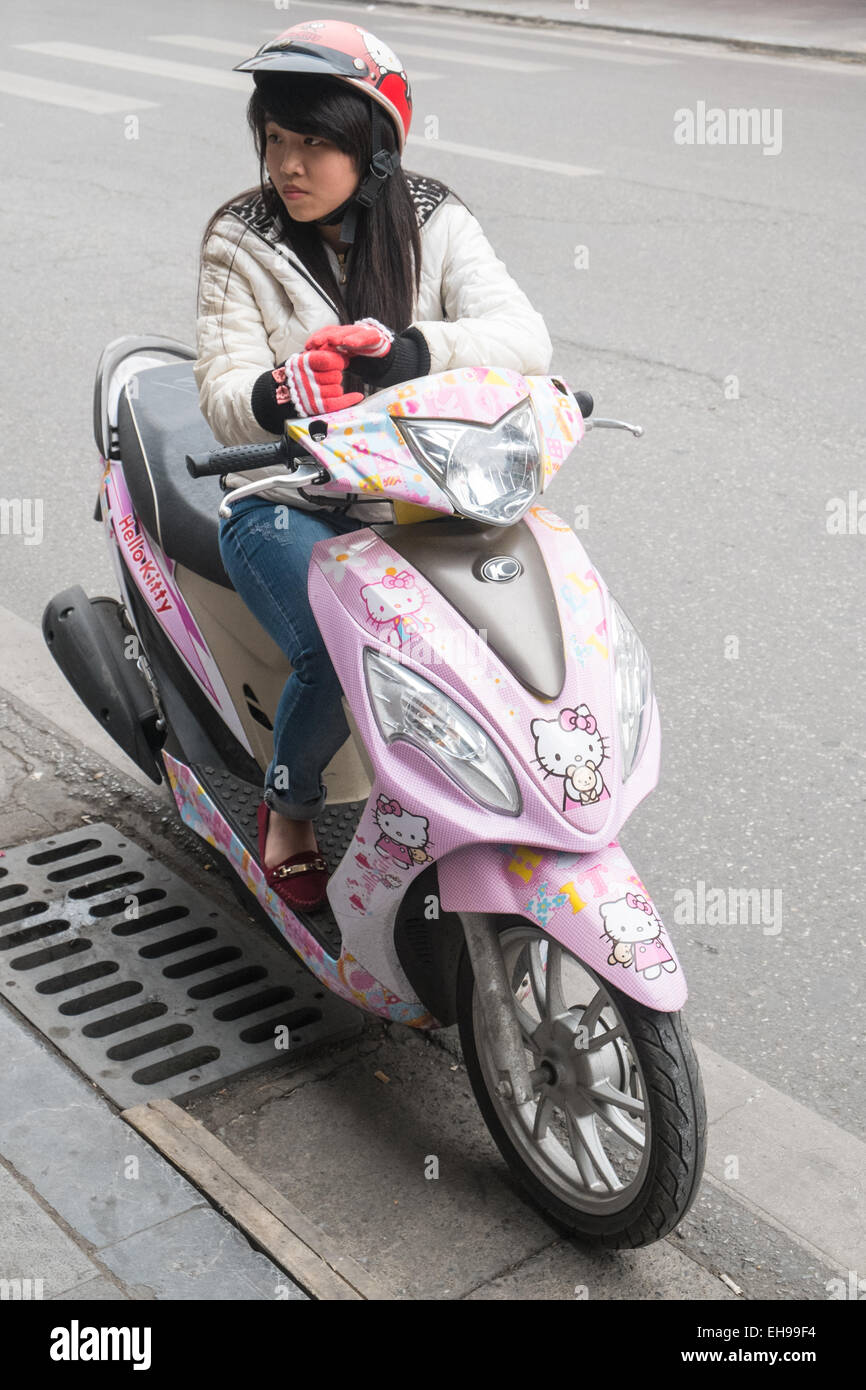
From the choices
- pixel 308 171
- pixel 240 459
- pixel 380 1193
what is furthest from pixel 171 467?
pixel 380 1193

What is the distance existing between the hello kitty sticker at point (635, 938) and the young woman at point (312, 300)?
2.52 feet

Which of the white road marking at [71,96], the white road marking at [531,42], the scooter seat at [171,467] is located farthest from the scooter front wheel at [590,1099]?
the white road marking at [531,42]

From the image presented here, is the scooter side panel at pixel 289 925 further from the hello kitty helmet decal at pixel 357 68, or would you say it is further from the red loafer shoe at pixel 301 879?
the hello kitty helmet decal at pixel 357 68

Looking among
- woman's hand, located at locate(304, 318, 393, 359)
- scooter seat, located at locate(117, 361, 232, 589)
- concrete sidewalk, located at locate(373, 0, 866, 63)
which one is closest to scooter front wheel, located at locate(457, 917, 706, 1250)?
woman's hand, located at locate(304, 318, 393, 359)

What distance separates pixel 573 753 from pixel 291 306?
3.60ft

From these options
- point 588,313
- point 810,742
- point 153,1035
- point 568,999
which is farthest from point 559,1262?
point 588,313

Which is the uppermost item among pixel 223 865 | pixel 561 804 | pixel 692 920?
pixel 561 804

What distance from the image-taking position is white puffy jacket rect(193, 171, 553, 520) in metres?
2.94

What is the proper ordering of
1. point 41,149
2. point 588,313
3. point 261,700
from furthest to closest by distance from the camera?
point 41,149 → point 588,313 → point 261,700

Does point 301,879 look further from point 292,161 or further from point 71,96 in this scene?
point 71,96

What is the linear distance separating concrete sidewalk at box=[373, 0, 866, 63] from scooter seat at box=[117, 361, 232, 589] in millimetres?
12397

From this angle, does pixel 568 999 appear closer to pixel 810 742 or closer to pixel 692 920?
pixel 692 920

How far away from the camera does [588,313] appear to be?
764cm

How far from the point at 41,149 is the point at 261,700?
8480 millimetres
